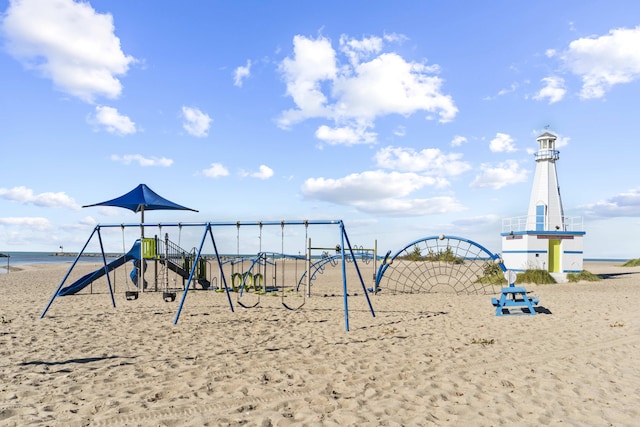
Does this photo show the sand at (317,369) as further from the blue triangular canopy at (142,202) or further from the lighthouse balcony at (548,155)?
the lighthouse balcony at (548,155)

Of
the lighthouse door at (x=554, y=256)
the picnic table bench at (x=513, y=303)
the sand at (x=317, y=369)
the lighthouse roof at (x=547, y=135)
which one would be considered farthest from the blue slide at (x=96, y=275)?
the lighthouse roof at (x=547, y=135)

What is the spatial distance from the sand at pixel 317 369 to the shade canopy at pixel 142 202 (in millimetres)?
5137

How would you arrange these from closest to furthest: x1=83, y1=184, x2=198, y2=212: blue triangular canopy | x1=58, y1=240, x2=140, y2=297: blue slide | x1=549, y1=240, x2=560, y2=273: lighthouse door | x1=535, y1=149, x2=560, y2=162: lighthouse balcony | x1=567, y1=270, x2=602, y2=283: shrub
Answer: x1=58, y1=240, x2=140, y2=297: blue slide, x1=83, y1=184, x2=198, y2=212: blue triangular canopy, x1=567, y1=270, x2=602, y2=283: shrub, x1=549, y1=240, x2=560, y2=273: lighthouse door, x1=535, y1=149, x2=560, y2=162: lighthouse balcony

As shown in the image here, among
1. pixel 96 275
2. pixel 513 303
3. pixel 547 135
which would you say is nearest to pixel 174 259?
pixel 96 275

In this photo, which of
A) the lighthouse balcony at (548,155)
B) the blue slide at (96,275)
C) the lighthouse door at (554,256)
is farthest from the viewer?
the lighthouse balcony at (548,155)

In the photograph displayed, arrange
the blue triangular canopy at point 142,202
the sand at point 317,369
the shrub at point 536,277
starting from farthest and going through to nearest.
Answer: the shrub at point 536,277
the blue triangular canopy at point 142,202
the sand at point 317,369

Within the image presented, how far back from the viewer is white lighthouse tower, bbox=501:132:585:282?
22.6m

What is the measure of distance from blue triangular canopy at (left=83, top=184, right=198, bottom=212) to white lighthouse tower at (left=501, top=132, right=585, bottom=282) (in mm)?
16421

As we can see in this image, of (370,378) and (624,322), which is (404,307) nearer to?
(624,322)

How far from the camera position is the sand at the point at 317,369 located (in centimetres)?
465

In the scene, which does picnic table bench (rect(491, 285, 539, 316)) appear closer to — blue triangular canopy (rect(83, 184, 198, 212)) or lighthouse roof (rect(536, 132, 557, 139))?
blue triangular canopy (rect(83, 184, 198, 212))

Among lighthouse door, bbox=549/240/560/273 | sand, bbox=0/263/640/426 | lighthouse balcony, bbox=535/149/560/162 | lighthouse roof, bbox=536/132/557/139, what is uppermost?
lighthouse roof, bbox=536/132/557/139

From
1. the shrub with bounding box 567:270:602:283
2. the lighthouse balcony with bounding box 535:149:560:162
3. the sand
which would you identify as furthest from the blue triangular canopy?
the lighthouse balcony with bounding box 535:149:560:162

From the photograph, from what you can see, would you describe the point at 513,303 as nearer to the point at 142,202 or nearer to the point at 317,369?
the point at 317,369
